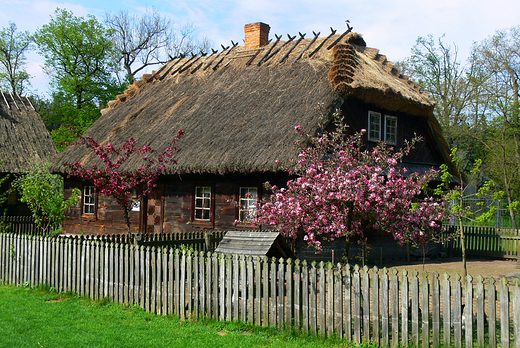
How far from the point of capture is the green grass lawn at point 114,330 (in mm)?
6465

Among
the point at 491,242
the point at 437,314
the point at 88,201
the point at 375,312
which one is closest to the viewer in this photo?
the point at 437,314

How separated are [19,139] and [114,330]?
24.4m

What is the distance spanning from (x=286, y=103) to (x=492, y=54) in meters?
22.1

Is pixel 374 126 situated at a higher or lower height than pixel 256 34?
lower

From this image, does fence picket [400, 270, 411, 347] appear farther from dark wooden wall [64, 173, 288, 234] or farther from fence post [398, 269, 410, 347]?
dark wooden wall [64, 173, 288, 234]

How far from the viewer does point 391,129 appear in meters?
17.5

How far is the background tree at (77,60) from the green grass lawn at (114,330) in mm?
29869

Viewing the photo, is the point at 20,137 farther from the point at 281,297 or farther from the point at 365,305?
the point at 365,305

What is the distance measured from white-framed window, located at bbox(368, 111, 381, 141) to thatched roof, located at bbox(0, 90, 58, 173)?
1776 centimetres

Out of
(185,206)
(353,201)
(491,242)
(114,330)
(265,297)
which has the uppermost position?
(353,201)

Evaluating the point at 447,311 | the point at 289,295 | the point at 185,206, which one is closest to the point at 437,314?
the point at 447,311

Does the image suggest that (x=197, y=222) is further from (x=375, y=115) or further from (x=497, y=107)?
(x=497, y=107)

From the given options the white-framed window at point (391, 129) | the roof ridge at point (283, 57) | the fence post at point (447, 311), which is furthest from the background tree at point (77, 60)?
the fence post at point (447, 311)

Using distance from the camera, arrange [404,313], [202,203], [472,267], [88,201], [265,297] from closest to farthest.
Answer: [404,313], [265,297], [472,267], [202,203], [88,201]
